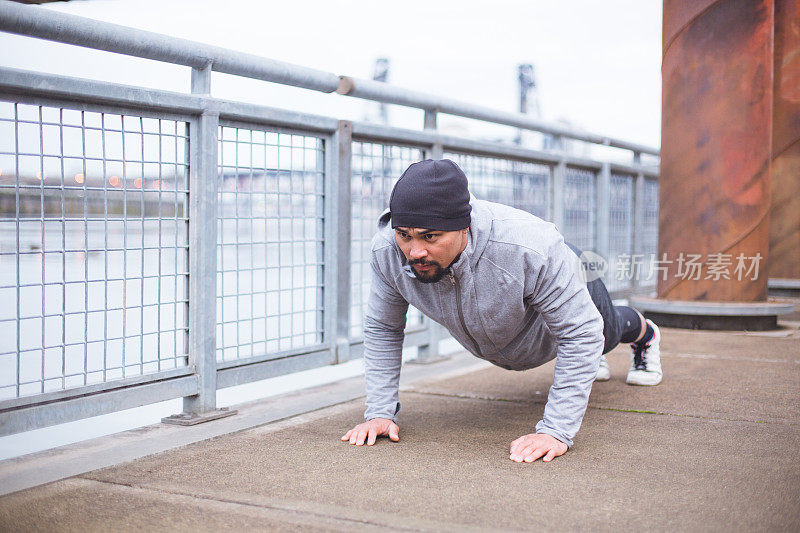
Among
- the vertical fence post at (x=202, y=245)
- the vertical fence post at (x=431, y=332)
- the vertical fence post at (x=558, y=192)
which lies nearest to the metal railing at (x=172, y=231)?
the vertical fence post at (x=202, y=245)

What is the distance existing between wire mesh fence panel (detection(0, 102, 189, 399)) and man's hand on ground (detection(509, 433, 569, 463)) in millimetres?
1354

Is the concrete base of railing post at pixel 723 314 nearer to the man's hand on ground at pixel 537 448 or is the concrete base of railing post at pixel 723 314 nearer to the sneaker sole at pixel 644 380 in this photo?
the sneaker sole at pixel 644 380

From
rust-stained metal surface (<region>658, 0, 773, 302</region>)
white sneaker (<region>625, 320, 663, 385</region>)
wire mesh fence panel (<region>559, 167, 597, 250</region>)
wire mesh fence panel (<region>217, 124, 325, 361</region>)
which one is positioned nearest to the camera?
wire mesh fence panel (<region>217, 124, 325, 361</region>)

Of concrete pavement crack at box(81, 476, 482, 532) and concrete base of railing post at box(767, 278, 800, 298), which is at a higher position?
concrete base of railing post at box(767, 278, 800, 298)

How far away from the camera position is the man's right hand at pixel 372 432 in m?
2.83

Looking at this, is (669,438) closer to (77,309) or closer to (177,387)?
(177,387)

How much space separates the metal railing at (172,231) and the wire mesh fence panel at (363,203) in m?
0.01

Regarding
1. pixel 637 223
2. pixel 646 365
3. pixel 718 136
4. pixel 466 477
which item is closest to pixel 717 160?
pixel 718 136

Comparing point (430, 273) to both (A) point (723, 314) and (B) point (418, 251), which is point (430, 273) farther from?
(A) point (723, 314)

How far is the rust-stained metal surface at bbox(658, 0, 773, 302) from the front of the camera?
579 cm

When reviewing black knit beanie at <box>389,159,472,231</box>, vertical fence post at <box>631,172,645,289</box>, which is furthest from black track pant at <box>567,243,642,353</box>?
vertical fence post at <box>631,172,645,289</box>

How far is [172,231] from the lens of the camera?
3074mm

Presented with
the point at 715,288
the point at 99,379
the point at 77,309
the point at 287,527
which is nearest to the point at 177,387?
the point at 99,379

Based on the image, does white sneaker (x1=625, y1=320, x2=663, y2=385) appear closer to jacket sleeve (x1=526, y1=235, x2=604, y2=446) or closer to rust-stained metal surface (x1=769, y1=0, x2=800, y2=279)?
jacket sleeve (x1=526, y1=235, x2=604, y2=446)
